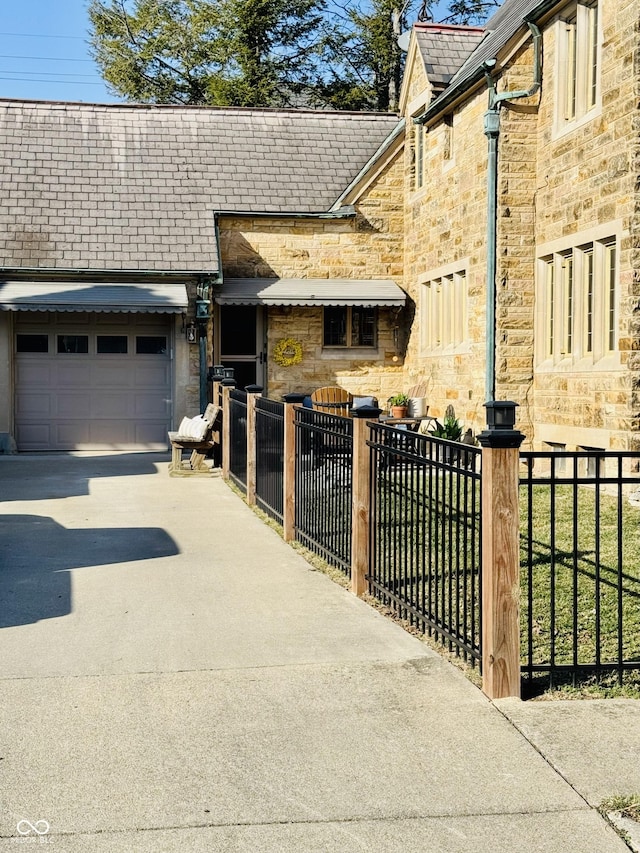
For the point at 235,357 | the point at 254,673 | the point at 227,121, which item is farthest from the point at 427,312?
the point at 254,673

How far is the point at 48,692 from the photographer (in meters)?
5.56

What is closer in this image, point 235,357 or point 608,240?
point 608,240

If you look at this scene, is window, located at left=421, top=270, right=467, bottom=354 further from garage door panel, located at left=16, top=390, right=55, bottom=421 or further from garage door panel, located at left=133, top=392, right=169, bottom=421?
garage door panel, located at left=16, top=390, right=55, bottom=421

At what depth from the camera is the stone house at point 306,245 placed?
15.6m

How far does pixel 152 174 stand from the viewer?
21.8 meters

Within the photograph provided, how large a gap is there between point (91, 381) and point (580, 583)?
13649 mm

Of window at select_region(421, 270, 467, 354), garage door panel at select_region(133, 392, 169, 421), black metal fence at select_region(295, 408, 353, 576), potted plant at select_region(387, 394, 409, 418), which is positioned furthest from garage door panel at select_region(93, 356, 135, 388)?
black metal fence at select_region(295, 408, 353, 576)

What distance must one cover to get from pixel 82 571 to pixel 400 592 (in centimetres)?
293

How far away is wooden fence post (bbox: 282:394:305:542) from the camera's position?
1049 centimetres

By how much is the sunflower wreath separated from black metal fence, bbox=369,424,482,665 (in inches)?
532

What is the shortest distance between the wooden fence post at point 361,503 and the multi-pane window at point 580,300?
5.97 metres

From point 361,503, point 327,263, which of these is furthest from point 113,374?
point 361,503

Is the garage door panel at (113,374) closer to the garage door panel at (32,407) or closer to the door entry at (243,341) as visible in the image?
the garage door panel at (32,407)

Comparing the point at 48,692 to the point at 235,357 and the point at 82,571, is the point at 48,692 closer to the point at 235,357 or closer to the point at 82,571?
the point at 82,571
